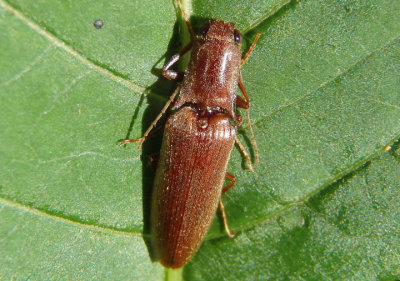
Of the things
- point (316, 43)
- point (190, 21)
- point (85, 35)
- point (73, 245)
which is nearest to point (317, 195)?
point (316, 43)

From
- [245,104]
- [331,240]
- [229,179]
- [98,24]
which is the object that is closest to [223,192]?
[229,179]

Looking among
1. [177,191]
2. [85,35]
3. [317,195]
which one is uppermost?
[85,35]

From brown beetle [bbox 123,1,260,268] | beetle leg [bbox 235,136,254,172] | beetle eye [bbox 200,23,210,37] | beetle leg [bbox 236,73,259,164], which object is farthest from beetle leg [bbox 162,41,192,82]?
beetle leg [bbox 235,136,254,172]

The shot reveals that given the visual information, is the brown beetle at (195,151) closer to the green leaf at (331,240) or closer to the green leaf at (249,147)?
the green leaf at (249,147)

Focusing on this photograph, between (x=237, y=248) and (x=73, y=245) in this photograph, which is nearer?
(x=73, y=245)

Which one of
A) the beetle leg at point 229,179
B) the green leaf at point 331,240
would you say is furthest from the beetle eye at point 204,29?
the green leaf at point 331,240

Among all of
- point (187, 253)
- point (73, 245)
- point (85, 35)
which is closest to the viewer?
point (85, 35)

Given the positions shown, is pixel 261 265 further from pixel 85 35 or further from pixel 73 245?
pixel 85 35
